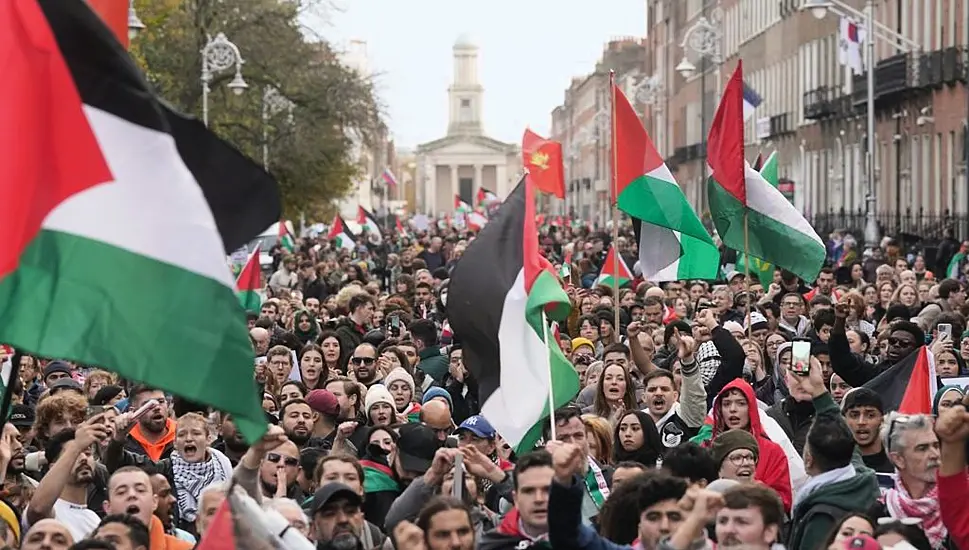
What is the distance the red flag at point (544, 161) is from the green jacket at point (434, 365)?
17335 millimetres

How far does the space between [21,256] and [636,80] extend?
11607 centimetres

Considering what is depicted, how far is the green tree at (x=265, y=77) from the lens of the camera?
5981 centimetres

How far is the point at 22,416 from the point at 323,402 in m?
1.74

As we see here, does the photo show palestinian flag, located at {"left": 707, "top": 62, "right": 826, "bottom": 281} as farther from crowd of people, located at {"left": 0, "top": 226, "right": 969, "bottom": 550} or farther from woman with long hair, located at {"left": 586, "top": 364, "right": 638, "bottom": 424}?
woman with long hair, located at {"left": 586, "top": 364, "right": 638, "bottom": 424}

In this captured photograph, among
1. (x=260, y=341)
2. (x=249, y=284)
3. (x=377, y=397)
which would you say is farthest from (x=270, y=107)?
(x=377, y=397)

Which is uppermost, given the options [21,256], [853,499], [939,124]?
[939,124]

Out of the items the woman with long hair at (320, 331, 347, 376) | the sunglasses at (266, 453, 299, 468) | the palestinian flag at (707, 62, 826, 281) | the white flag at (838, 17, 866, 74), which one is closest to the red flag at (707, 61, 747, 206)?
the palestinian flag at (707, 62, 826, 281)

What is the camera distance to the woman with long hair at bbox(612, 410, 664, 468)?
11.5 meters

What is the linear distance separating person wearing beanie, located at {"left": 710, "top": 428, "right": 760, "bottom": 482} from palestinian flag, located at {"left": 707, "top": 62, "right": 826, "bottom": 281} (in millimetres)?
6242

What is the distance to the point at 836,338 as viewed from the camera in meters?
13.9

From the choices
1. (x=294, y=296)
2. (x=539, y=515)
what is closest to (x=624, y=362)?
(x=539, y=515)

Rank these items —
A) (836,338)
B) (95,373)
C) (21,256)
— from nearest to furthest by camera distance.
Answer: (21,256), (836,338), (95,373)

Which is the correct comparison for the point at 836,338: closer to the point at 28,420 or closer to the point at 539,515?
the point at 28,420

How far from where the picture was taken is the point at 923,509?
360 inches
